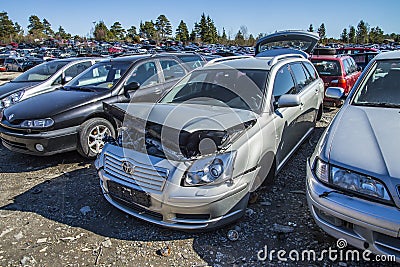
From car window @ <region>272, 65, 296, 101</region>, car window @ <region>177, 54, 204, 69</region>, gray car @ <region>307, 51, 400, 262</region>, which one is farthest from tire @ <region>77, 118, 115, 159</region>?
gray car @ <region>307, 51, 400, 262</region>

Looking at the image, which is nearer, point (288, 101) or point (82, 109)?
point (288, 101)

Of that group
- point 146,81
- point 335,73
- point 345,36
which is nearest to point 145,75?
point 146,81

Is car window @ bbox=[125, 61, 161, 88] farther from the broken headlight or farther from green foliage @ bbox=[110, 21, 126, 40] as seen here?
green foliage @ bbox=[110, 21, 126, 40]

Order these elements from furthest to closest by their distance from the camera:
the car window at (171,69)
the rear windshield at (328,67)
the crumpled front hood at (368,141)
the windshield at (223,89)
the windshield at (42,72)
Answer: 1. the rear windshield at (328,67)
2. the windshield at (42,72)
3. the car window at (171,69)
4. the windshield at (223,89)
5. the crumpled front hood at (368,141)

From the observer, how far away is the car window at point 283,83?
3771mm

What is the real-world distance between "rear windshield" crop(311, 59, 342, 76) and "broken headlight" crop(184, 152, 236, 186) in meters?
6.49

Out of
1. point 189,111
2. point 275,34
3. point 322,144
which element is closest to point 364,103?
point 322,144

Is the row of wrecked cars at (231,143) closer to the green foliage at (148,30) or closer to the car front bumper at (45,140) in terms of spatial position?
the car front bumper at (45,140)

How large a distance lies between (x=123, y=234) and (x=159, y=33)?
89675 millimetres

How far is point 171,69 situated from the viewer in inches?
243

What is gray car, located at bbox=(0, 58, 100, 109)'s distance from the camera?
6599mm

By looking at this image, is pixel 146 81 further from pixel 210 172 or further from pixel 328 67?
pixel 328 67

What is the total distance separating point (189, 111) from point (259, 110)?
31.7 inches

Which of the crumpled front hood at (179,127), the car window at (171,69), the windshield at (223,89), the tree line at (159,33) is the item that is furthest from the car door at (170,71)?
the tree line at (159,33)
